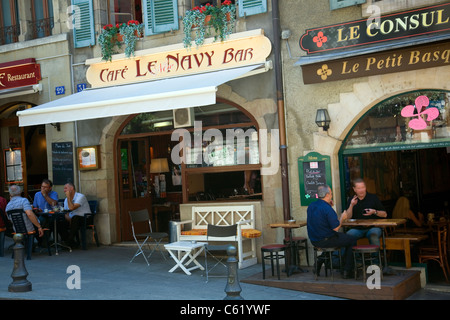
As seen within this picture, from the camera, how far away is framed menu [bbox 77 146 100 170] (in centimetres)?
1147

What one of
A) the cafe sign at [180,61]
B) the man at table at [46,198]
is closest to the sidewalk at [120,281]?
the man at table at [46,198]

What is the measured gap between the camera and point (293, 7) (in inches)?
370

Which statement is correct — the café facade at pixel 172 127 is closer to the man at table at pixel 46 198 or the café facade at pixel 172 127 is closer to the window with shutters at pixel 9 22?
the man at table at pixel 46 198

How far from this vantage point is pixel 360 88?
8.82 m

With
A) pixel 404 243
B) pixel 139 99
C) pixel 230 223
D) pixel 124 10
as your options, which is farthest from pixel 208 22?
pixel 404 243

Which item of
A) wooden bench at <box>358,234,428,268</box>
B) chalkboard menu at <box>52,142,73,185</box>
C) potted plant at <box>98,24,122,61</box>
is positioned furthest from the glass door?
wooden bench at <box>358,234,428,268</box>

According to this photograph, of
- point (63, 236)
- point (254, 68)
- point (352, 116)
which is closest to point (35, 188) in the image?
point (63, 236)

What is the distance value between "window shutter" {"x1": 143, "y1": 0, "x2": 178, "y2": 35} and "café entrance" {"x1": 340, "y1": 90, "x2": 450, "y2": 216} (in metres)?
3.87

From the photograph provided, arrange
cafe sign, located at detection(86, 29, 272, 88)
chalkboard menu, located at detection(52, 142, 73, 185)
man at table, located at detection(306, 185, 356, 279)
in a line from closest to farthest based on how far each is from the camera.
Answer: man at table, located at detection(306, 185, 356, 279), cafe sign, located at detection(86, 29, 272, 88), chalkboard menu, located at detection(52, 142, 73, 185)

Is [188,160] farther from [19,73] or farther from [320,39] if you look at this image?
[19,73]

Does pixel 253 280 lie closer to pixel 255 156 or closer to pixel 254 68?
pixel 255 156

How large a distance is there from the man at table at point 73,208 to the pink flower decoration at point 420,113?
5920mm

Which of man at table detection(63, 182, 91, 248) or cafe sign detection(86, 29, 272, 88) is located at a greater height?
cafe sign detection(86, 29, 272, 88)

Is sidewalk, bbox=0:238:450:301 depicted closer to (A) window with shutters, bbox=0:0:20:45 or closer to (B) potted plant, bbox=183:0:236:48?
(B) potted plant, bbox=183:0:236:48
